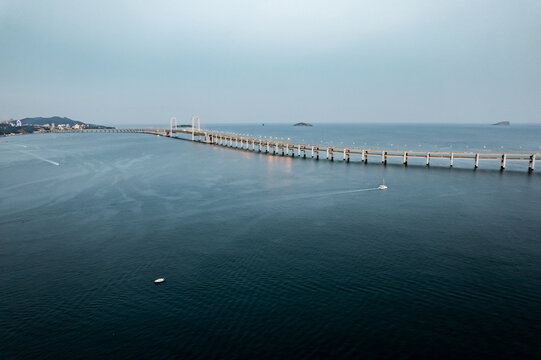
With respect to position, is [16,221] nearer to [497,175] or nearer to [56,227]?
[56,227]

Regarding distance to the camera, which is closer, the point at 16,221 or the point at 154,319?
the point at 154,319

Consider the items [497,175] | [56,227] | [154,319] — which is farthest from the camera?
[497,175]

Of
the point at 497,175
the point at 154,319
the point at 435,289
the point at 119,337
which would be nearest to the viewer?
the point at 119,337

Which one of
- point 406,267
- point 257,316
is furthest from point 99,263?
point 406,267

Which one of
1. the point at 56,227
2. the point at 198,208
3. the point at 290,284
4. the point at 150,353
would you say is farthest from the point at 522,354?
the point at 56,227

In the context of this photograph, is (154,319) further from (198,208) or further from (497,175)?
(497,175)

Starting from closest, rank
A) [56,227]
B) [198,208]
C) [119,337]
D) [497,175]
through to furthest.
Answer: [119,337] → [56,227] → [198,208] → [497,175]
